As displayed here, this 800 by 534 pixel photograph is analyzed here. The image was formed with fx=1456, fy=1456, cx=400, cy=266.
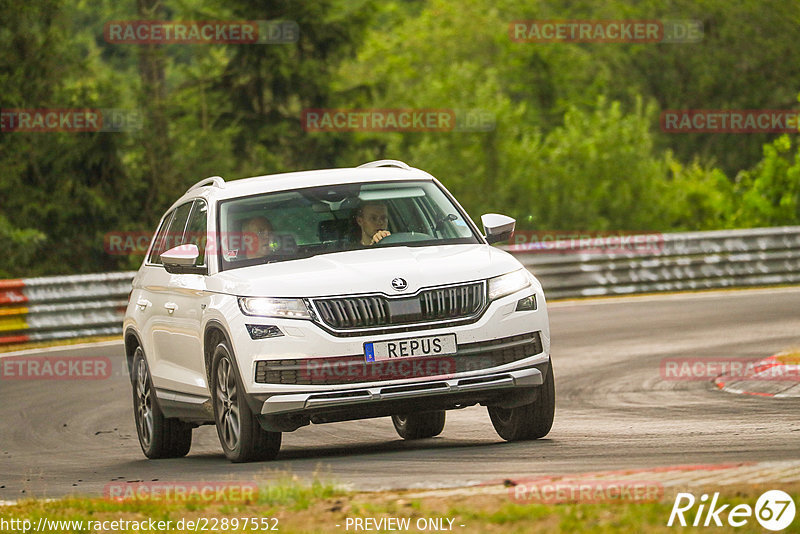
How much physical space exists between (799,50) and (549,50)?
37.2ft

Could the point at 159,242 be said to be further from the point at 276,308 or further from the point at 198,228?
the point at 276,308

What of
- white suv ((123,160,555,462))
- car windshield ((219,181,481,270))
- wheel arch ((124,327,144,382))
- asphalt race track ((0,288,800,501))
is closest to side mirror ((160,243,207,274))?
white suv ((123,160,555,462))

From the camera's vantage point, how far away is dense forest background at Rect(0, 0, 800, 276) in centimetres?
2973

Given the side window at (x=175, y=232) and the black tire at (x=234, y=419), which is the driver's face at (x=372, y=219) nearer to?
the black tire at (x=234, y=419)

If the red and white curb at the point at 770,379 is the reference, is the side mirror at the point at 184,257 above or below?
above

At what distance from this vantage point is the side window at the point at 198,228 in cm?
988

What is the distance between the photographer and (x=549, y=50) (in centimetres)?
6331

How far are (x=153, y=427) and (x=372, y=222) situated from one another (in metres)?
2.44

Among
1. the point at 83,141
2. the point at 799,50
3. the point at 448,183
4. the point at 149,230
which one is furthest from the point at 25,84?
the point at 799,50

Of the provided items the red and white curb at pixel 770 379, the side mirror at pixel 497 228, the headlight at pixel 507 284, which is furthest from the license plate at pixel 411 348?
the red and white curb at pixel 770 379

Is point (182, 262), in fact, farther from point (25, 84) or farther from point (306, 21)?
point (306, 21)

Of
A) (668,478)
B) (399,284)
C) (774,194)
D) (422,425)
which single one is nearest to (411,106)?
(774,194)

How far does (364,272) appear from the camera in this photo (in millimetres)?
8664

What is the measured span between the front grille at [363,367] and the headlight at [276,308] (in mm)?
270
